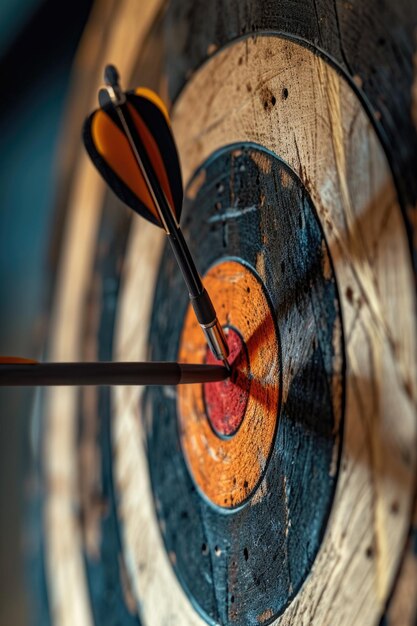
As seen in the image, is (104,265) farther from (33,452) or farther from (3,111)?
(3,111)

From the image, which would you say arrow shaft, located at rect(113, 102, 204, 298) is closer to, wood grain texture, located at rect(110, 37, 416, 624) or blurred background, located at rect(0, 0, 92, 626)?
wood grain texture, located at rect(110, 37, 416, 624)

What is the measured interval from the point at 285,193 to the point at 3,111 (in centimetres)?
92

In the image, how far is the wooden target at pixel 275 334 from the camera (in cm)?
41

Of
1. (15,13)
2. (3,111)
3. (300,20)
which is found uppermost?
(15,13)

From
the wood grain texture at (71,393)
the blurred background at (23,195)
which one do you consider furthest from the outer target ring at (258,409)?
the blurred background at (23,195)

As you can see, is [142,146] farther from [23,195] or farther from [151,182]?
[23,195]

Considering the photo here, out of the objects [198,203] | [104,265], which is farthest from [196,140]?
[104,265]

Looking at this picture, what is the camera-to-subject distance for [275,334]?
51cm

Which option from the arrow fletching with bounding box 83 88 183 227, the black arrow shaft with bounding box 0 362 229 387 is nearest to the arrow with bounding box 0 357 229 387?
the black arrow shaft with bounding box 0 362 229 387

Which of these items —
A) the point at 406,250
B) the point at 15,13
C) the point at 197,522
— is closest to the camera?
the point at 406,250

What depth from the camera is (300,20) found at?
50 centimetres

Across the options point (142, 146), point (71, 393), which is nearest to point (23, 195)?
point (71, 393)

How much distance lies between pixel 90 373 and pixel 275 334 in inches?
5.4

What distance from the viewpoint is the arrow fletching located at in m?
0.57
